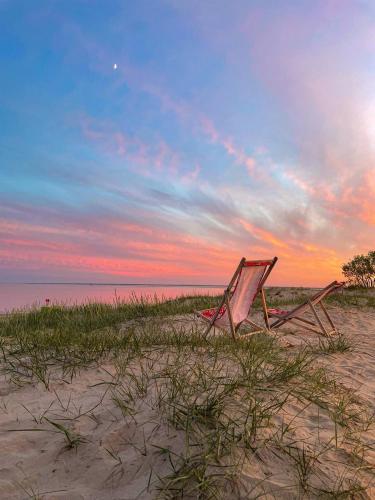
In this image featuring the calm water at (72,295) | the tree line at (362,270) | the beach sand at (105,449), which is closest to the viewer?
the beach sand at (105,449)

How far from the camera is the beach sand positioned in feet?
6.10

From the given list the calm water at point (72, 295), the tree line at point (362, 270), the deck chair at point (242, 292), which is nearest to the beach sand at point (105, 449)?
the deck chair at point (242, 292)

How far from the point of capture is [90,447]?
218cm

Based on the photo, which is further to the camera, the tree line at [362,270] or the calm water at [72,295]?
the tree line at [362,270]

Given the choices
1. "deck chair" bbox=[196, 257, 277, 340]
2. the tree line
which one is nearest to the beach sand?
"deck chair" bbox=[196, 257, 277, 340]

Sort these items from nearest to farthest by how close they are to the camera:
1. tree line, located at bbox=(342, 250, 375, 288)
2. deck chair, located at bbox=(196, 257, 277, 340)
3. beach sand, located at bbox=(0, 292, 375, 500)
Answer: beach sand, located at bbox=(0, 292, 375, 500)
deck chair, located at bbox=(196, 257, 277, 340)
tree line, located at bbox=(342, 250, 375, 288)

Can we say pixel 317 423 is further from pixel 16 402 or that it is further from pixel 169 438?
pixel 16 402

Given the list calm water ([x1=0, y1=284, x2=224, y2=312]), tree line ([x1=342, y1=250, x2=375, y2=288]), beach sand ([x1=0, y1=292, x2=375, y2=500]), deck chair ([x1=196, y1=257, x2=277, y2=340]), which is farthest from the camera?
tree line ([x1=342, y1=250, x2=375, y2=288])

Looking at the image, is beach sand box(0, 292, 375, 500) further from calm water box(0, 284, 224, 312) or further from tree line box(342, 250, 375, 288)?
tree line box(342, 250, 375, 288)

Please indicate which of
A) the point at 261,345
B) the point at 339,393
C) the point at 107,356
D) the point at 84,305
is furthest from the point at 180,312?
the point at 339,393

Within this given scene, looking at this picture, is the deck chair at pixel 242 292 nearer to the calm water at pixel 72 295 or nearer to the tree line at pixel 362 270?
the calm water at pixel 72 295

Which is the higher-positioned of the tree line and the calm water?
the tree line

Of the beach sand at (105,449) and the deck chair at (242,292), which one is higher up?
the deck chair at (242,292)

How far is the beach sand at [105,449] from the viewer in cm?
186
